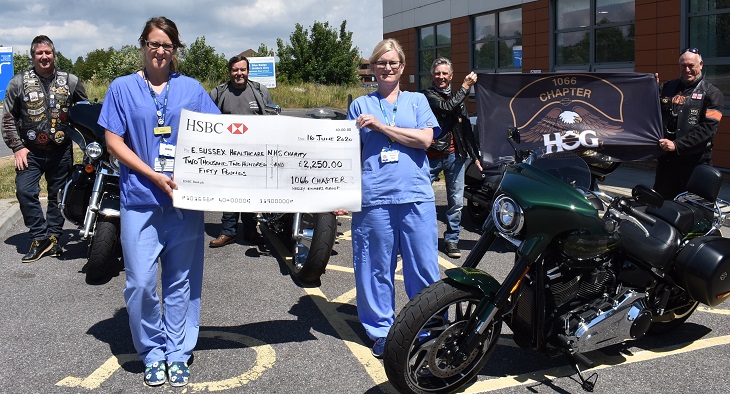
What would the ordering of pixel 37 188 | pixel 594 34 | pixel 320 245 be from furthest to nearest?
pixel 594 34, pixel 37 188, pixel 320 245

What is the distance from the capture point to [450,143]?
6.25 meters

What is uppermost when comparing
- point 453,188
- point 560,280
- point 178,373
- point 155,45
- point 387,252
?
point 155,45

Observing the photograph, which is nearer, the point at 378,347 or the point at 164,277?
the point at 164,277

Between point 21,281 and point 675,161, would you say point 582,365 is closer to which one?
point 675,161

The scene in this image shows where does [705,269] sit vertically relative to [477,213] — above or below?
above

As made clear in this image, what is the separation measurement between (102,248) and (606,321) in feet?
13.0

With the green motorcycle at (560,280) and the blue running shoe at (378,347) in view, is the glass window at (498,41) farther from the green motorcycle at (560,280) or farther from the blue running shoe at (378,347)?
the blue running shoe at (378,347)

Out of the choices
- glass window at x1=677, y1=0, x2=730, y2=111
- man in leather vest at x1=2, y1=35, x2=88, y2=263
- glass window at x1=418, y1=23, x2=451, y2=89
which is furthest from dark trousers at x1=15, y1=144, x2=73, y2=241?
glass window at x1=418, y1=23, x2=451, y2=89

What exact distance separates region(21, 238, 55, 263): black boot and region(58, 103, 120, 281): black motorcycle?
16.4 inches

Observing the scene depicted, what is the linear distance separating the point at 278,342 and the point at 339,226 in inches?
141

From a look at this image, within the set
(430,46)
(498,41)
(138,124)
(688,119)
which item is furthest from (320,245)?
(430,46)

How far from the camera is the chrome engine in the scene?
354cm

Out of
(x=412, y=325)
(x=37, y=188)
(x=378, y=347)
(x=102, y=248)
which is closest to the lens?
(x=412, y=325)

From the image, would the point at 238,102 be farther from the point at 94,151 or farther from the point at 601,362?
the point at 601,362
